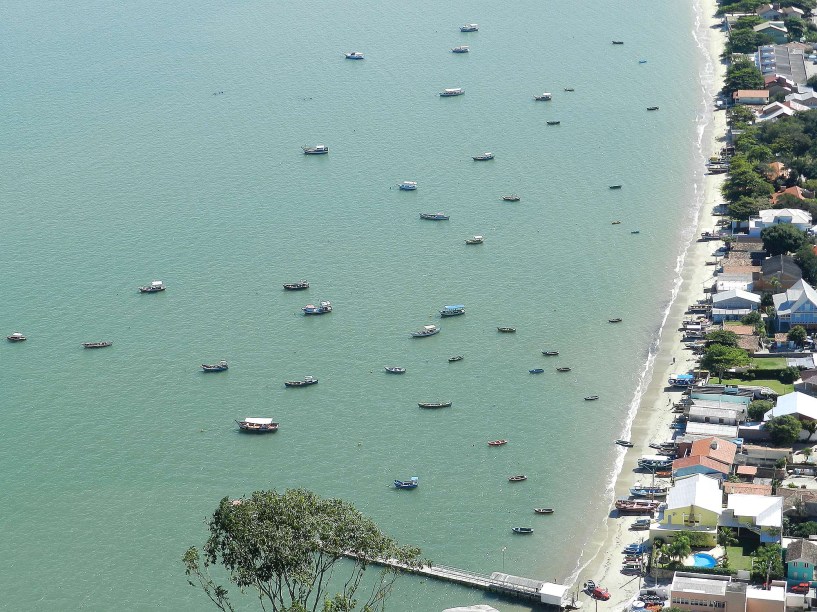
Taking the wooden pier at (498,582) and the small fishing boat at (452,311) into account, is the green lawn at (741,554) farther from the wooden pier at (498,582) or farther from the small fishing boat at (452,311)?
the small fishing boat at (452,311)

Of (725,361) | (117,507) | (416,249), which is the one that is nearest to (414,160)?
(416,249)

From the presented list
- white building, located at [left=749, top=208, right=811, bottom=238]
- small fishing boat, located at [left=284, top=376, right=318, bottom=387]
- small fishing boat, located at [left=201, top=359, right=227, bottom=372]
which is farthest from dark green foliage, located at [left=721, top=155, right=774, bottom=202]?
small fishing boat, located at [left=201, top=359, right=227, bottom=372]

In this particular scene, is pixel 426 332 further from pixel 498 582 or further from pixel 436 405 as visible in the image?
pixel 498 582

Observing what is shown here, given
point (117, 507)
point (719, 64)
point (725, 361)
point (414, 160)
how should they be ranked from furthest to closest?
point (719, 64)
point (414, 160)
point (725, 361)
point (117, 507)

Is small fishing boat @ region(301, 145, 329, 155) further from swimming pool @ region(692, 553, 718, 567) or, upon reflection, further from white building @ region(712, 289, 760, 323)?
swimming pool @ region(692, 553, 718, 567)

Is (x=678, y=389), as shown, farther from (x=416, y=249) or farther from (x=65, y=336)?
(x=65, y=336)

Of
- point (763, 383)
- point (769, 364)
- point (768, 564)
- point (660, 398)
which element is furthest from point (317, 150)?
point (768, 564)
